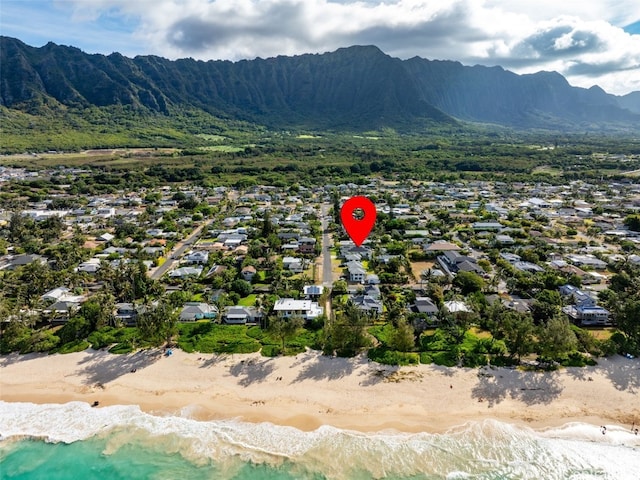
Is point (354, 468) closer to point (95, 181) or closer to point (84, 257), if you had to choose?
point (84, 257)

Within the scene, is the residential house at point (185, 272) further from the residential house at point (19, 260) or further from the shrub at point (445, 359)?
the shrub at point (445, 359)

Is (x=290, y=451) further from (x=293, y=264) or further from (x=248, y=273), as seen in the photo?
(x=293, y=264)

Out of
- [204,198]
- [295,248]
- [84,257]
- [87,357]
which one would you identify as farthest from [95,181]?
[87,357]

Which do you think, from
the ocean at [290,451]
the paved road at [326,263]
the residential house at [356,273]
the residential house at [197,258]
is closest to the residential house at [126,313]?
the ocean at [290,451]

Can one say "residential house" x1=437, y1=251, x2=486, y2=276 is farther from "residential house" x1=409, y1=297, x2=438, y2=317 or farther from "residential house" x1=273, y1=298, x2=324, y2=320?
"residential house" x1=273, y1=298, x2=324, y2=320

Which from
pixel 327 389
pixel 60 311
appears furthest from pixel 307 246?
pixel 60 311
